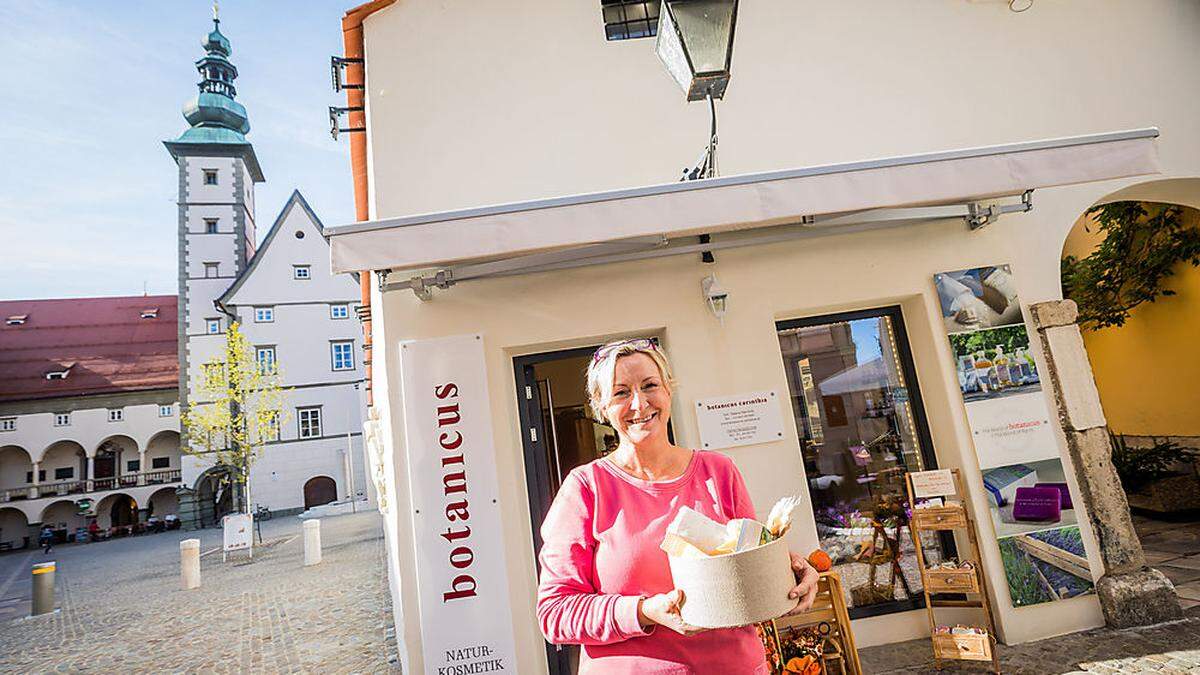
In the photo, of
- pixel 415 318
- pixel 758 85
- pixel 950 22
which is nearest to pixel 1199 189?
pixel 950 22

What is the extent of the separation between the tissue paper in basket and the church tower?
3515cm

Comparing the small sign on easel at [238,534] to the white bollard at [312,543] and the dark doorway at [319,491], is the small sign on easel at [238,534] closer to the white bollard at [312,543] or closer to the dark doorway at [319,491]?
the white bollard at [312,543]

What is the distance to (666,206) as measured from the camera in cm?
336

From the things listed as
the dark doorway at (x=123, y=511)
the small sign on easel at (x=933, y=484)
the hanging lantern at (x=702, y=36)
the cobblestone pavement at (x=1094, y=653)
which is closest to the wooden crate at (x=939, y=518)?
the small sign on easel at (x=933, y=484)

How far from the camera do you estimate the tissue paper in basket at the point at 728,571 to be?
1.18m

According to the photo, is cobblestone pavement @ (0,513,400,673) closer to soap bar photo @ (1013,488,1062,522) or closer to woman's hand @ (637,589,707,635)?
woman's hand @ (637,589,707,635)

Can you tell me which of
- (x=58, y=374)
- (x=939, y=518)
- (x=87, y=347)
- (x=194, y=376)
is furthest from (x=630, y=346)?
(x=87, y=347)

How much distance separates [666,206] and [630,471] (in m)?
2.06

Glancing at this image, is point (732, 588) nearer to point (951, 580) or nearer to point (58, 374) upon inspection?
point (951, 580)

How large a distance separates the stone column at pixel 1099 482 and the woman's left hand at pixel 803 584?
429cm

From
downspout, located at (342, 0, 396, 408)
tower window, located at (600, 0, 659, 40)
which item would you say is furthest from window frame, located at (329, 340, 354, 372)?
tower window, located at (600, 0, 659, 40)

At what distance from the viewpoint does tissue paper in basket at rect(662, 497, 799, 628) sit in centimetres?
118

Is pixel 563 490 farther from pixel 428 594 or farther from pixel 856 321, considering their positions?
pixel 856 321

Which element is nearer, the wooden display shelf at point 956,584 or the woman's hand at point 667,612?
the woman's hand at point 667,612
